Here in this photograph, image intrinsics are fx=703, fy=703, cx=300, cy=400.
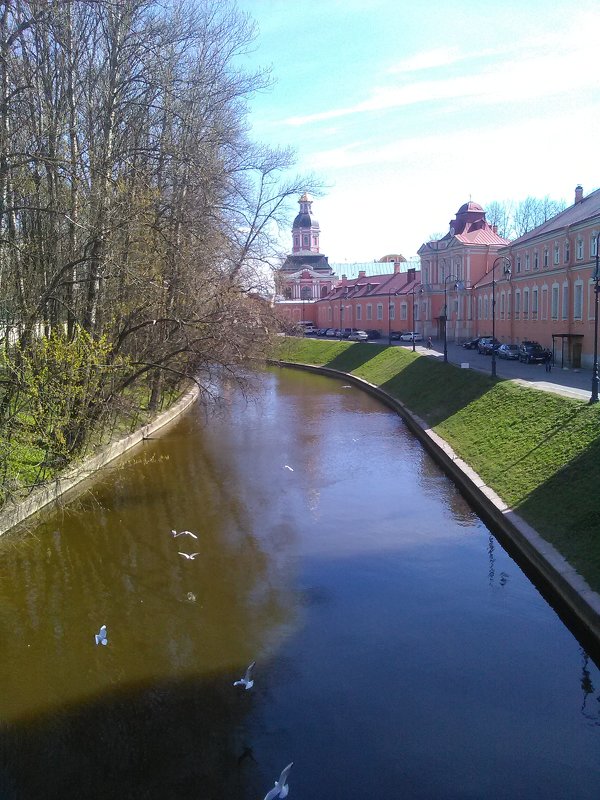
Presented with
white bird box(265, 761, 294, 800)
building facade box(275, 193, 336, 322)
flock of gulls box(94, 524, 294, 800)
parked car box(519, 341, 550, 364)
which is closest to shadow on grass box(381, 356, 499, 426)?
parked car box(519, 341, 550, 364)

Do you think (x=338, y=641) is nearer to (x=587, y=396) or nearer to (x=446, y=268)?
(x=587, y=396)

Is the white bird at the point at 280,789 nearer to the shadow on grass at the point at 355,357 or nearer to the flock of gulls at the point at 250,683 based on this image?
the flock of gulls at the point at 250,683

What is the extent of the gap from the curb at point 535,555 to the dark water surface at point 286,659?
0.76 feet

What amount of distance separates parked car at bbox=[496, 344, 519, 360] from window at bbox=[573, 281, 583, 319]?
454cm

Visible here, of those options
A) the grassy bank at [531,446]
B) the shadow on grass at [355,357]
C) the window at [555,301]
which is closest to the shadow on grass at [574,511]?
the grassy bank at [531,446]

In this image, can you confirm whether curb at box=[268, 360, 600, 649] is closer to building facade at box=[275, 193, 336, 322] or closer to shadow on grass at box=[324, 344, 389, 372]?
shadow on grass at box=[324, 344, 389, 372]

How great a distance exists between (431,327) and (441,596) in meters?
48.0

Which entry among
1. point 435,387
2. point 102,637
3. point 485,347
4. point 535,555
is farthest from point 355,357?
point 102,637

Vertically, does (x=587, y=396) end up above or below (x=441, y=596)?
Answer: above

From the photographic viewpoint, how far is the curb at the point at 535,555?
28.3 feet

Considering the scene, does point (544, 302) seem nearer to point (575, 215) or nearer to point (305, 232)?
point (575, 215)

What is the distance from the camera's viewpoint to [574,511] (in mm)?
11117

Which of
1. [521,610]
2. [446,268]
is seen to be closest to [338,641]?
[521,610]

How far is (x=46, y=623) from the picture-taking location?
9180mm
